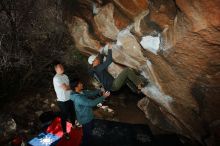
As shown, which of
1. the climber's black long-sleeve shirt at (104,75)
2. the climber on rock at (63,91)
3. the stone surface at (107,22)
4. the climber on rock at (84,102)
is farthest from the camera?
the climber's black long-sleeve shirt at (104,75)

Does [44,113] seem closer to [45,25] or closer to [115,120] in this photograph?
[115,120]

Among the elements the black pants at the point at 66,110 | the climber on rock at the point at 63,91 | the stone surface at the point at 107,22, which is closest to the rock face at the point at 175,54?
the stone surface at the point at 107,22

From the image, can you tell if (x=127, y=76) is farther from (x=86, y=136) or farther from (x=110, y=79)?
(x=86, y=136)

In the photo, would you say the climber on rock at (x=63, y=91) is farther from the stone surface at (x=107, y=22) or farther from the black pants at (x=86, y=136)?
the stone surface at (x=107, y=22)

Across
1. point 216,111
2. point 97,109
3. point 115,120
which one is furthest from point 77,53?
point 216,111

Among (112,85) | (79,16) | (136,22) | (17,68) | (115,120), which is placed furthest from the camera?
(17,68)

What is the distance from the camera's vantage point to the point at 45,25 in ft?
36.0

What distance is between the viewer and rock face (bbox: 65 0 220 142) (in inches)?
176

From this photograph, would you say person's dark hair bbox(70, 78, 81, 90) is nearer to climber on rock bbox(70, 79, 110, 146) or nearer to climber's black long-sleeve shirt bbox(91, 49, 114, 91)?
climber on rock bbox(70, 79, 110, 146)

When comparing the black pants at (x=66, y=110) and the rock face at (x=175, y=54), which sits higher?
the rock face at (x=175, y=54)

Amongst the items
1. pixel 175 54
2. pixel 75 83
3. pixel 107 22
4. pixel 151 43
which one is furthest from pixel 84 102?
pixel 107 22

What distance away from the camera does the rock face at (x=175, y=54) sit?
4.47 meters

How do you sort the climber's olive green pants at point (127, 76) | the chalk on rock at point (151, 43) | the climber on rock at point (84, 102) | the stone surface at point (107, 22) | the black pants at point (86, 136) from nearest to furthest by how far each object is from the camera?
the chalk on rock at point (151, 43) < the climber on rock at point (84, 102) < the black pants at point (86, 136) < the climber's olive green pants at point (127, 76) < the stone surface at point (107, 22)

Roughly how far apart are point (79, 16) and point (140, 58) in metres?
3.16
